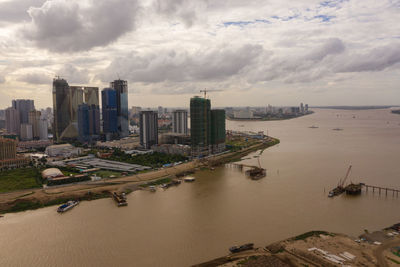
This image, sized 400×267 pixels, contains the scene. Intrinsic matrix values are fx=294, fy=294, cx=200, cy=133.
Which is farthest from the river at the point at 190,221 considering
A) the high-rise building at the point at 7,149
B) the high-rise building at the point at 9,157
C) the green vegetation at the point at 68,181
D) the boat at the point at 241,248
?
the high-rise building at the point at 7,149

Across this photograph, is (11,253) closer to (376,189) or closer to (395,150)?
(376,189)

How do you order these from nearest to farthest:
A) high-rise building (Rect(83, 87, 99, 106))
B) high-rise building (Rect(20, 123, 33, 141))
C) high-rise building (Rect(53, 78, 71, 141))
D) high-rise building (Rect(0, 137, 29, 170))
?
high-rise building (Rect(0, 137, 29, 170)) → high-rise building (Rect(53, 78, 71, 141)) → high-rise building (Rect(20, 123, 33, 141)) → high-rise building (Rect(83, 87, 99, 106))

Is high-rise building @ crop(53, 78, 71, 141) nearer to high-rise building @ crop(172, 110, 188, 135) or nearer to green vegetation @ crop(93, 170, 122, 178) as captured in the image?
high-rise building @ crop(172, 110, 188, 135)

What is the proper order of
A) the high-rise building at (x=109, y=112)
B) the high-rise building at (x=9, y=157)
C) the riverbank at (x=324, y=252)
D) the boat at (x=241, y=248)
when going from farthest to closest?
the high-rise building at (x=109, y=112)
the high-rise building at (x=9, y=157)
the boat at (x=241, y=248)
the riverbank at (x=324, y=252)

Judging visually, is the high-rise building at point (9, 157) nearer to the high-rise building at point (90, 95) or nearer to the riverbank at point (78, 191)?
the riverbank at point (78, 191)

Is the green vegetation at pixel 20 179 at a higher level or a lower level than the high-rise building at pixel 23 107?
lower

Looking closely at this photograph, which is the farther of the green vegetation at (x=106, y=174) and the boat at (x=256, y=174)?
the green vegetation at (x=106, y=174)

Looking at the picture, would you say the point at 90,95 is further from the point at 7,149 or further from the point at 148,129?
the point at 7,149

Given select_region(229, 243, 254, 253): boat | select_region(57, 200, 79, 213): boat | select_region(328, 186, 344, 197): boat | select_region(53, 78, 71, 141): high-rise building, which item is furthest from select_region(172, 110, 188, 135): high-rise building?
select_region(229, 243, 254, 253): boat
